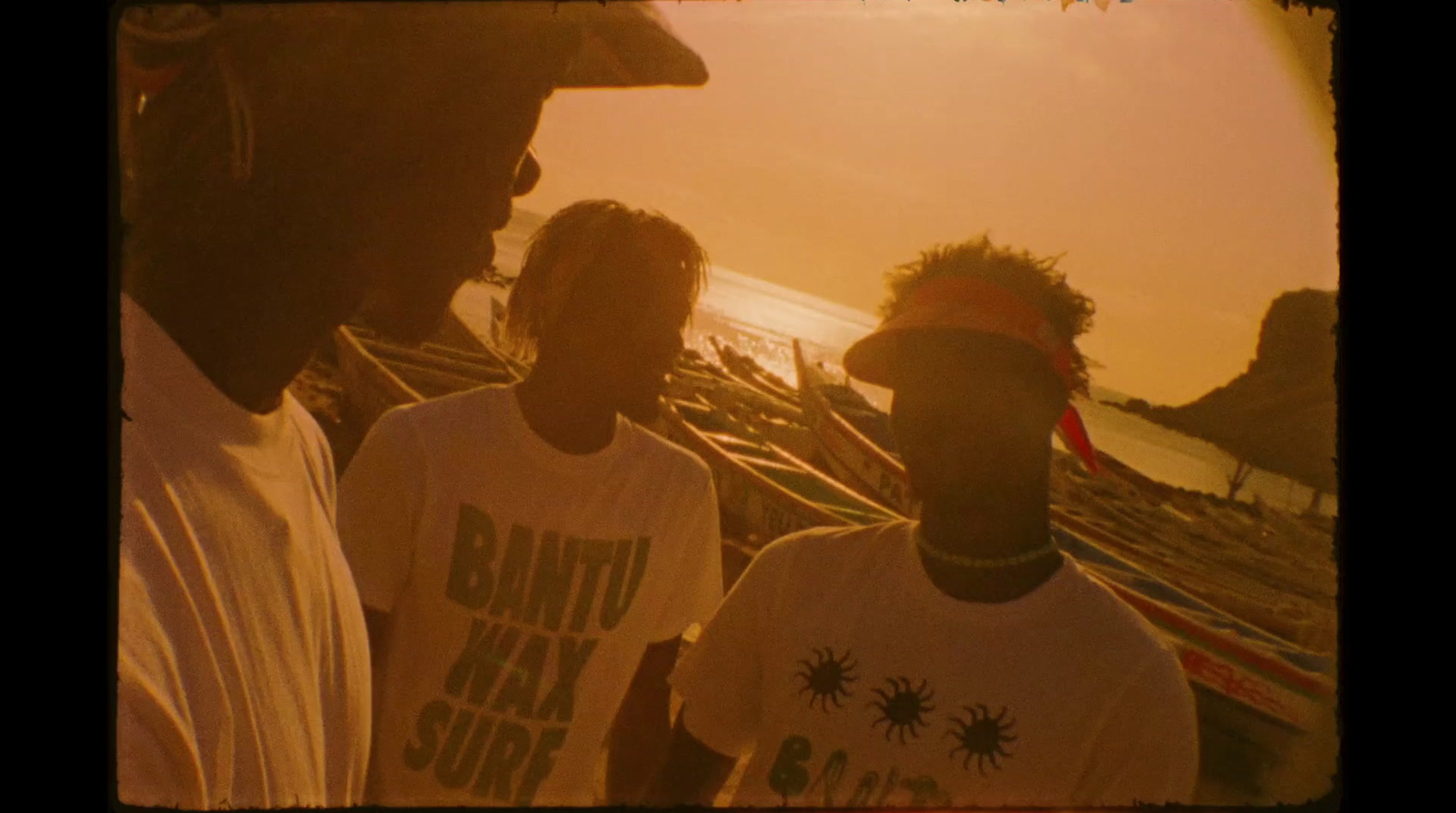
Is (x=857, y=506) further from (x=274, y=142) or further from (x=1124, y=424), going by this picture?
(x=274, y=142)

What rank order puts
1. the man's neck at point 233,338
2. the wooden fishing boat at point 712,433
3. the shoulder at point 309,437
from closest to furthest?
the man's neck at point 233,338 < the shoulder at point 309,437 < the wooden fishing boat at point 712,433

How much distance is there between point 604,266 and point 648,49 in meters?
0.51

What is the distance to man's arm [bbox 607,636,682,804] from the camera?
1537 millimetres

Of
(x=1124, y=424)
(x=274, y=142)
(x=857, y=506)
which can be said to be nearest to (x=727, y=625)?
(x=274, y=142)

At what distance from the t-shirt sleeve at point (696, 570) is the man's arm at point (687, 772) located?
18cm

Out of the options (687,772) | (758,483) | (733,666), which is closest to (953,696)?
(733,666)

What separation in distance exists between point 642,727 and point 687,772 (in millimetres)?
167

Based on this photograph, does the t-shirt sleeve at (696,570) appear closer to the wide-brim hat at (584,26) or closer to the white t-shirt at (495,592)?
the white t-shirt at (495,592)

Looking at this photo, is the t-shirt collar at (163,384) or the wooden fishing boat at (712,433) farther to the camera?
the wooden fishing boat at (712,433)

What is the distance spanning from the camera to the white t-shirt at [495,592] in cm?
138

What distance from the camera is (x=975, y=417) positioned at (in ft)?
4.29

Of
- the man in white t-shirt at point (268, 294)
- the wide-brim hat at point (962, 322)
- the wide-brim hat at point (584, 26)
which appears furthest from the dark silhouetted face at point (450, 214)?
the wide-brim hat at point (962, 322)

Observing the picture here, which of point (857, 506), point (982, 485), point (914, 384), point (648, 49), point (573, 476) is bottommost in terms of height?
point (857, 506)

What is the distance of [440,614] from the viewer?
54.7 inches
